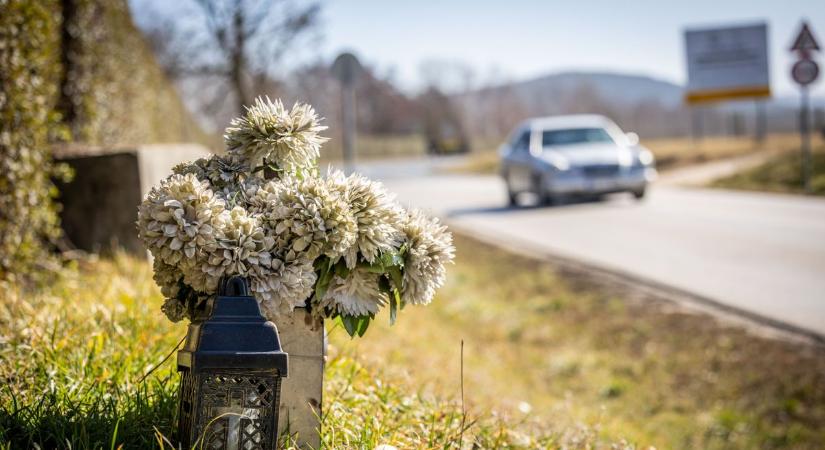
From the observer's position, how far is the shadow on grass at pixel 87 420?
2502mm

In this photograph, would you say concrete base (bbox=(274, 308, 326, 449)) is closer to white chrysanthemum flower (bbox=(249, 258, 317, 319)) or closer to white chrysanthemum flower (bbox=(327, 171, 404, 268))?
white chrysanthemum flower (bbox=(249, 258, 317, 319))

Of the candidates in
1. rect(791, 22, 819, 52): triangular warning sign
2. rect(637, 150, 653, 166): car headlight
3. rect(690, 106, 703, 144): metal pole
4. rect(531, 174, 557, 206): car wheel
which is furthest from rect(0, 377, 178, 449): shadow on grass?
rect(690, 106, 703, 144): metal pole

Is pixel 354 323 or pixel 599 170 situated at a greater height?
pixel 599 170

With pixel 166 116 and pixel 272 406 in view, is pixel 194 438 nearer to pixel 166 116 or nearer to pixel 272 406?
pixel 272 406

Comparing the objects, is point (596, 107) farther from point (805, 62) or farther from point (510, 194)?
point (510, 194)

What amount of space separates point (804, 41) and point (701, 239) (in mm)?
8597

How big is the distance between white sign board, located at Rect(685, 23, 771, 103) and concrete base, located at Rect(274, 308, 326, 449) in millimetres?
31118

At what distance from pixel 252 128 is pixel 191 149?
5.71 metres

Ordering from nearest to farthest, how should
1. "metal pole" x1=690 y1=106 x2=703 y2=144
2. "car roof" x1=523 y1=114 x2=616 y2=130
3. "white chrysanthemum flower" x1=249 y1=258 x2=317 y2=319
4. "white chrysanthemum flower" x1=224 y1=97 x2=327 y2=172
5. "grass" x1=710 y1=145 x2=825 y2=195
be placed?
"white chrysanthemum flower" x1=249 y1=258 x2=317 y2=319
"white chrysanthemum flower" x1=224 y1=97 x2=327 y2=172
"car roof" x1=523 y1=114 x2=616 y2=130
"grass" x1=710 y1=145 x2=825 y2=195
"metal pole" x1=690 y1=106 x2=703 y2=144

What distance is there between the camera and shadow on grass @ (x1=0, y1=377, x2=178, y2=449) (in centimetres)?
250

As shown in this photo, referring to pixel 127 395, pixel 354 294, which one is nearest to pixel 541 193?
pixel 127 395

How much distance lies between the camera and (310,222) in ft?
7.93

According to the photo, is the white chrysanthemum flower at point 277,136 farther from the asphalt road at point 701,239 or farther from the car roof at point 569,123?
the car roof at point 569,123

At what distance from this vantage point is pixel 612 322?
23.6 ft
